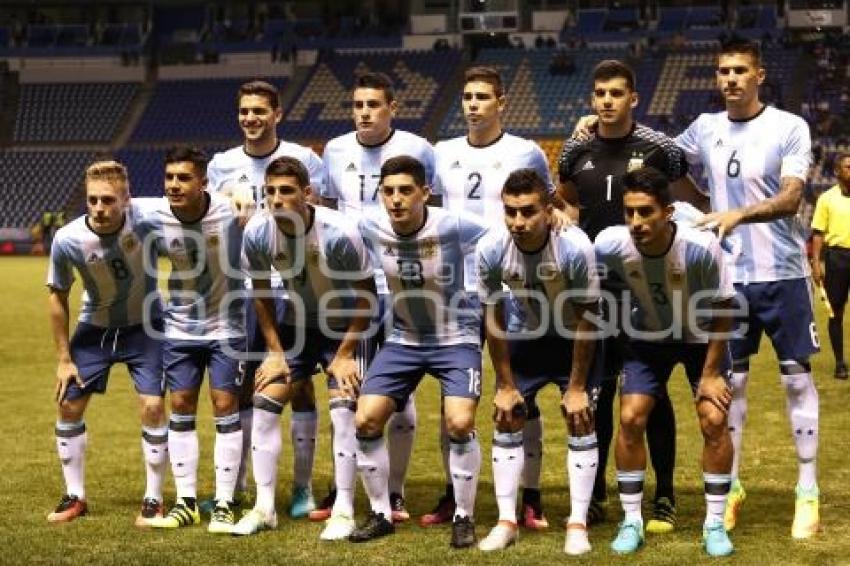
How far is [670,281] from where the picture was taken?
674 centimetres

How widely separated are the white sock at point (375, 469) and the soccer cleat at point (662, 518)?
1.46m

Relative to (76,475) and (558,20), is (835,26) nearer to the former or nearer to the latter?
(558,20)

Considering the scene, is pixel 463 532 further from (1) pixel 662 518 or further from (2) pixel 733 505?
(2) pixel 733 505

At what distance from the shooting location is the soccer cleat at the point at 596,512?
747cm

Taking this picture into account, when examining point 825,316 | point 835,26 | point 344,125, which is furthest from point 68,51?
point 825,316

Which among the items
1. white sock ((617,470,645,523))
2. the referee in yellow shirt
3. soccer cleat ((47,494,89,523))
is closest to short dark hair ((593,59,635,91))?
white sock ((617,470,645,523))

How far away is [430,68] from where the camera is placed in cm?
4606

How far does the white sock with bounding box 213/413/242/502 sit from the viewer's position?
24.2ft

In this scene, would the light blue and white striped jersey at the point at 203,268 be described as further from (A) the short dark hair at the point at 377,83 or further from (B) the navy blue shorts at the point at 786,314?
(B) the navy blue shorts at the point at 786,314

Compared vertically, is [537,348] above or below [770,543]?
above

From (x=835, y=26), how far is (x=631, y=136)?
123 feet

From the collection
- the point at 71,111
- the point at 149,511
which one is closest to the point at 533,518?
the point at 149,511

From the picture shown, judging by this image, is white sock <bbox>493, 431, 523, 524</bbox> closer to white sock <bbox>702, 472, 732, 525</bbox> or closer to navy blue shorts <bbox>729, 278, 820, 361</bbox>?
white sock <bbox>702, 472, 732, 525</bbox>

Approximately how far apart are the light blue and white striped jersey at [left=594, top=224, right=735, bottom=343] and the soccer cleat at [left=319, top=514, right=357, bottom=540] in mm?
1829
